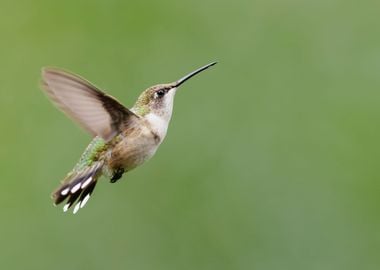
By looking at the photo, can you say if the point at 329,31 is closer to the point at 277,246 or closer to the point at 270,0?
the point at 270,0

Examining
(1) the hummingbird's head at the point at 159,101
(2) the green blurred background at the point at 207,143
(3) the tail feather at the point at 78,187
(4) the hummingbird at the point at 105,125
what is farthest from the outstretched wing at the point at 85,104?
(2) the green blurred background at the point at 207,143

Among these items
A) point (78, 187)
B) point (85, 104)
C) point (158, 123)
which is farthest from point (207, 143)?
point (85, 104)

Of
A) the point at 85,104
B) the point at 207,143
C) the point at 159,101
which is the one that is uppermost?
the point at 85,104

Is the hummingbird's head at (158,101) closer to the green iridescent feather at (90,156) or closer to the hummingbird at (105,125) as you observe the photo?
the hummingbird at (105,125)

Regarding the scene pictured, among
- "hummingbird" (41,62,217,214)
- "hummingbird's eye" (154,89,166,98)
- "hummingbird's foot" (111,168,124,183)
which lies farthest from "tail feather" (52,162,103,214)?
"hummingbird's eye" (154,89,166,98)

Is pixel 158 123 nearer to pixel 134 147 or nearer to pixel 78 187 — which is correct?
pixel 134 147

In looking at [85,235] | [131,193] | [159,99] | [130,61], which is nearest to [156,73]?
[130,61]
